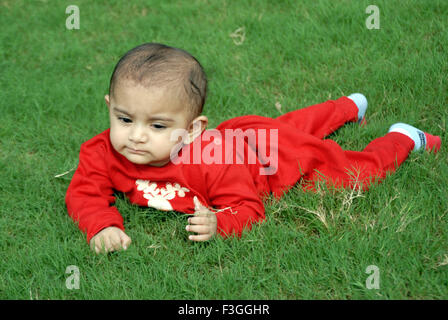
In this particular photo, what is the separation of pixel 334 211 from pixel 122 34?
2.85m

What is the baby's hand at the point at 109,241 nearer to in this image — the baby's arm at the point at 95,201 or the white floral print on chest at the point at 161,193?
the baby's arm at the point at 95,201

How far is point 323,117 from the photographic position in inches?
132

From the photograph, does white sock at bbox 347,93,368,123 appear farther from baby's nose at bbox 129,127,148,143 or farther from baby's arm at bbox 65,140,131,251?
baby's arm at bbox 65,140,131,251

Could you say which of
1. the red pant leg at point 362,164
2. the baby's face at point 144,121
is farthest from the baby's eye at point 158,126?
the red pant leg at point 362,164

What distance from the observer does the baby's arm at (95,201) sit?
2.64 m

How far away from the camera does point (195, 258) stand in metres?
2.53

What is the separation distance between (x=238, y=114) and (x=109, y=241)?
154 centimetres

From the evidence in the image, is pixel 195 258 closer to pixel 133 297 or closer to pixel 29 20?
pixel 133 297

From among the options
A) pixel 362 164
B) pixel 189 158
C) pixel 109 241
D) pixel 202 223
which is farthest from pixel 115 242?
pixel 362 164

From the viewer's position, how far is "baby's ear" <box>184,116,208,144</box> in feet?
8.84

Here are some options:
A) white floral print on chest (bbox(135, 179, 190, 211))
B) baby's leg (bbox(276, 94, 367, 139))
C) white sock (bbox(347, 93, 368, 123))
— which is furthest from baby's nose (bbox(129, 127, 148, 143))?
white sock (bbox(347, 93, 368, 123))

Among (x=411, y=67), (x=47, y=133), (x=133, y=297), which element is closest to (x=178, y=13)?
(x=47, y=133)

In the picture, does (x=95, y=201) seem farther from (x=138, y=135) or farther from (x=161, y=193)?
(x=138, y=135)

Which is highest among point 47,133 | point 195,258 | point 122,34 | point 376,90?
point 122,34
